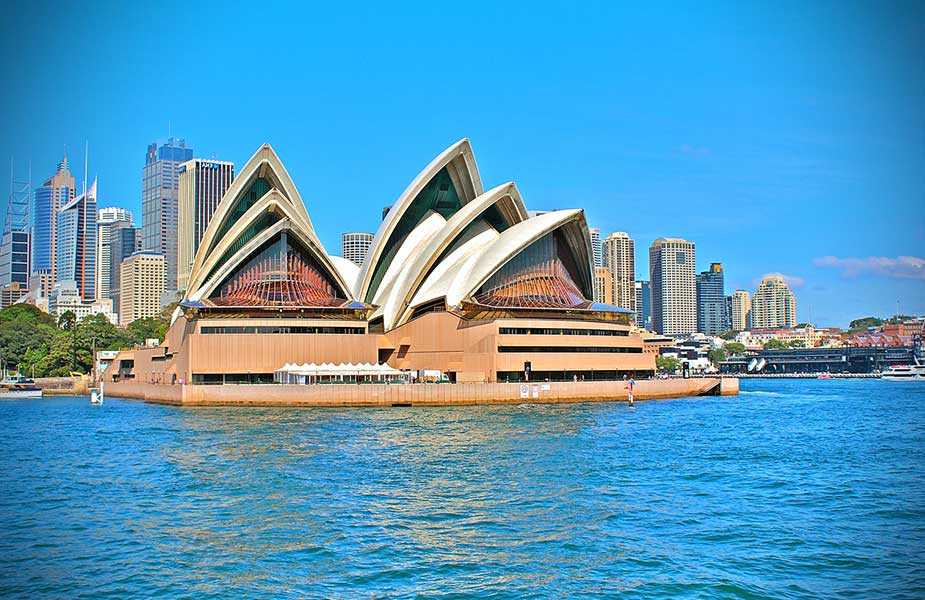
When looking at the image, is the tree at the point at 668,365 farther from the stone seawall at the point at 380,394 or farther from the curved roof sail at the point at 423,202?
the stone seawall at the point at 380,394

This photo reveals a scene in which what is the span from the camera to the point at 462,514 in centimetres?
2056

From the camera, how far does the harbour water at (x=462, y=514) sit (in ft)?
51.2

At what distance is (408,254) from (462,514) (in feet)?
176

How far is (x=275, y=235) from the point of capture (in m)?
66.8

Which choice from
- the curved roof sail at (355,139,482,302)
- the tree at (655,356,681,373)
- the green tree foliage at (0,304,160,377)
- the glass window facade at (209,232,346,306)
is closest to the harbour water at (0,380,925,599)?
the glass window facade at (209,232,346,306)

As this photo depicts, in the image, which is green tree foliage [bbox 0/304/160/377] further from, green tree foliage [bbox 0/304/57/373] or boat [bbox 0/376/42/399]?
boat [bbox 0/376/42/399]

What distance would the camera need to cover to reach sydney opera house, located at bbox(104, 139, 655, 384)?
200ft

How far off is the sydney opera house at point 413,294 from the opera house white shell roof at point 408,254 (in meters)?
0.11

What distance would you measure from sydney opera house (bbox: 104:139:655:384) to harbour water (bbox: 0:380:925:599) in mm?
21772

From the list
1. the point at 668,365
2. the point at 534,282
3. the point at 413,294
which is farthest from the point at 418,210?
the point at 668,365

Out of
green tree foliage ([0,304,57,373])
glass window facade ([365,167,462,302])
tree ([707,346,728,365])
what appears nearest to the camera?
glass window facade ([365,167,462,302])

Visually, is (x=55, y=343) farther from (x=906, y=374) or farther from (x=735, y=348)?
(x=735, y=348)

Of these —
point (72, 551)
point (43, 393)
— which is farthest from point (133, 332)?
point (72, 551)

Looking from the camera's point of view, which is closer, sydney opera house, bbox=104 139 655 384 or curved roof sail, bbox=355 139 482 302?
sydney opera house, bbox=104 139 655 384
